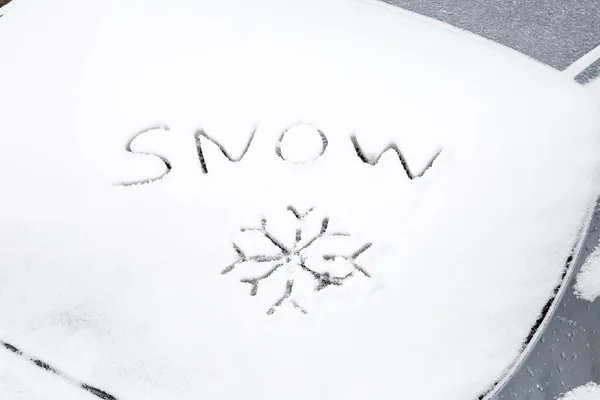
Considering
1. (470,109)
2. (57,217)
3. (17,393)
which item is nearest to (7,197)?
(57,217)

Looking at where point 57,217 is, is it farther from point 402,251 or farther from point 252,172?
point 402,251

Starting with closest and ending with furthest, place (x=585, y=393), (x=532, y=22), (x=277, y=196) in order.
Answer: (x=585, y=393), (x=277, y=196), (x=532, y=22)

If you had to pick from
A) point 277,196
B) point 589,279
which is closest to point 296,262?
point 277,196

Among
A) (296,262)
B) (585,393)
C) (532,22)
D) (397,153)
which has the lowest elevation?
(585,393)

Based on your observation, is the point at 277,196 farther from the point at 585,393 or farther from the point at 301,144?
→ the point at 585,393

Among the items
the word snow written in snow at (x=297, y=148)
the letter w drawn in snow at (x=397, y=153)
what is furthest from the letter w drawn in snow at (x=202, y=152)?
the letter w drawn in snow at (x=397, y=153)

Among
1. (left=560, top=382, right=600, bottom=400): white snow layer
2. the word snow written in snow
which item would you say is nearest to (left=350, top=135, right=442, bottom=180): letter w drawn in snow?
the word snow written in snow

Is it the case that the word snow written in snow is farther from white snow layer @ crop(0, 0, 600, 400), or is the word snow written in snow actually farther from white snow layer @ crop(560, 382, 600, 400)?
white snow layer @ crop(560, 382, 600, 400)
